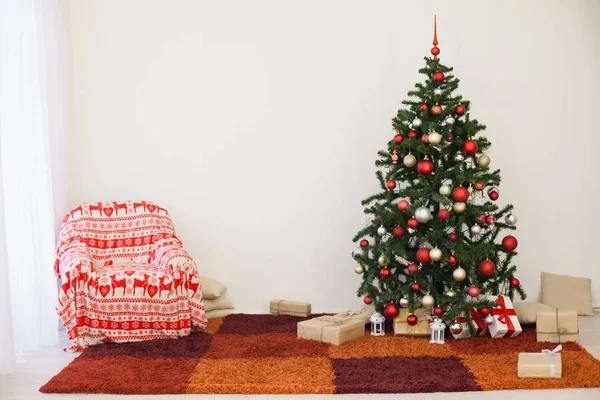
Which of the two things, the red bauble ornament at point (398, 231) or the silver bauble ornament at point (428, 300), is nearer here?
the silver bauble ornament at point (428, 300)

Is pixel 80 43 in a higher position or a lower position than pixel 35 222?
higher

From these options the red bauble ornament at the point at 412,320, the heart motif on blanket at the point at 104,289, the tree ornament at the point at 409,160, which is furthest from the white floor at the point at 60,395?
the tree ornament at the point at 409,160

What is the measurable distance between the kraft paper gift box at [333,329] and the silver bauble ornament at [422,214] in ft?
2.32

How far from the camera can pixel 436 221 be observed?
4.14 m

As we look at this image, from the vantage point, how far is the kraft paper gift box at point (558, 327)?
3955 millimetres

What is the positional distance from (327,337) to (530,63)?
2452 mm

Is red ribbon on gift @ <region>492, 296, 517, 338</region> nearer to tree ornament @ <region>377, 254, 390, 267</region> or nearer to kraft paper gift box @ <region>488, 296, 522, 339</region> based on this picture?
kraft paper gift box @ <region>488, 296, 522, 339</region>

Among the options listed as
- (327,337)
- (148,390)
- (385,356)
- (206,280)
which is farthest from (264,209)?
(148,390)

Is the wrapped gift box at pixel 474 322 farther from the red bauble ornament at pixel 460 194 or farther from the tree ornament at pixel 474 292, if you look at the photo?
the red bauble ornament at pixel 460 194

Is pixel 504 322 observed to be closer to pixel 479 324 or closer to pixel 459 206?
pixel 479 324

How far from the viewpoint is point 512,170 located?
4.98 m

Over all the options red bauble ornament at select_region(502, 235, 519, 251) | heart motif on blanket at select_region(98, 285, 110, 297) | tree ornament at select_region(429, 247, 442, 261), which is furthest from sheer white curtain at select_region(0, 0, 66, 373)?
red bauble ornament at select_region(502, 235, 519, 251)

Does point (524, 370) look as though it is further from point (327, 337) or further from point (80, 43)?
point (80, 43)

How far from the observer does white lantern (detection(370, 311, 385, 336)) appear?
421 cm
